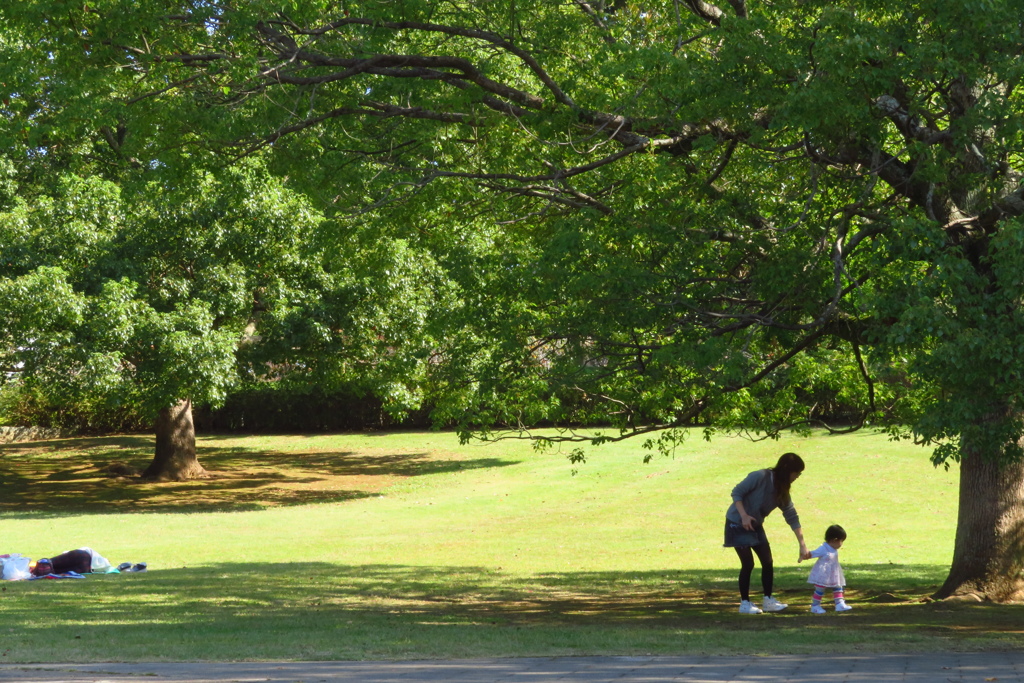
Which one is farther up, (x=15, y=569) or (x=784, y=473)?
(x=784, y=473)

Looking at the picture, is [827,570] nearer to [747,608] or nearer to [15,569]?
[747,608]

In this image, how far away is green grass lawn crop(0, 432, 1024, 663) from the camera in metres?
9.07

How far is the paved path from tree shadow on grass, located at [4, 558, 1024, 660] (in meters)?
0.50

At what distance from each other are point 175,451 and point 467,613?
20.2 meters

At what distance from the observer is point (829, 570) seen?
1048 cm

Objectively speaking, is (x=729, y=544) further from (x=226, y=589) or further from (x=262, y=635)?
(x=226, y=589)

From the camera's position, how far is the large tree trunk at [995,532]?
1142 centimetres

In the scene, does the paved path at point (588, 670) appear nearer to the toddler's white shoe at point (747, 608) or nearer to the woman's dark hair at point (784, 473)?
the woman's dark hair at point (784, 473)

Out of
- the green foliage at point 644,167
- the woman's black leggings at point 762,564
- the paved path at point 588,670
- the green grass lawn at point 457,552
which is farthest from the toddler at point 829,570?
the paved path at point 588,670

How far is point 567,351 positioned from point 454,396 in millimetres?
5937

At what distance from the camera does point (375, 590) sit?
43.2 ft

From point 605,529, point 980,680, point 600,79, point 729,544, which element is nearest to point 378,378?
point 605,529

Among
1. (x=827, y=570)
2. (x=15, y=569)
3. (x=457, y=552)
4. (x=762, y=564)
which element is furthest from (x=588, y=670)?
(x=457, y=552)

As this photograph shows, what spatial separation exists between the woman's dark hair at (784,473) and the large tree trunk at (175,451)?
2191 cm
